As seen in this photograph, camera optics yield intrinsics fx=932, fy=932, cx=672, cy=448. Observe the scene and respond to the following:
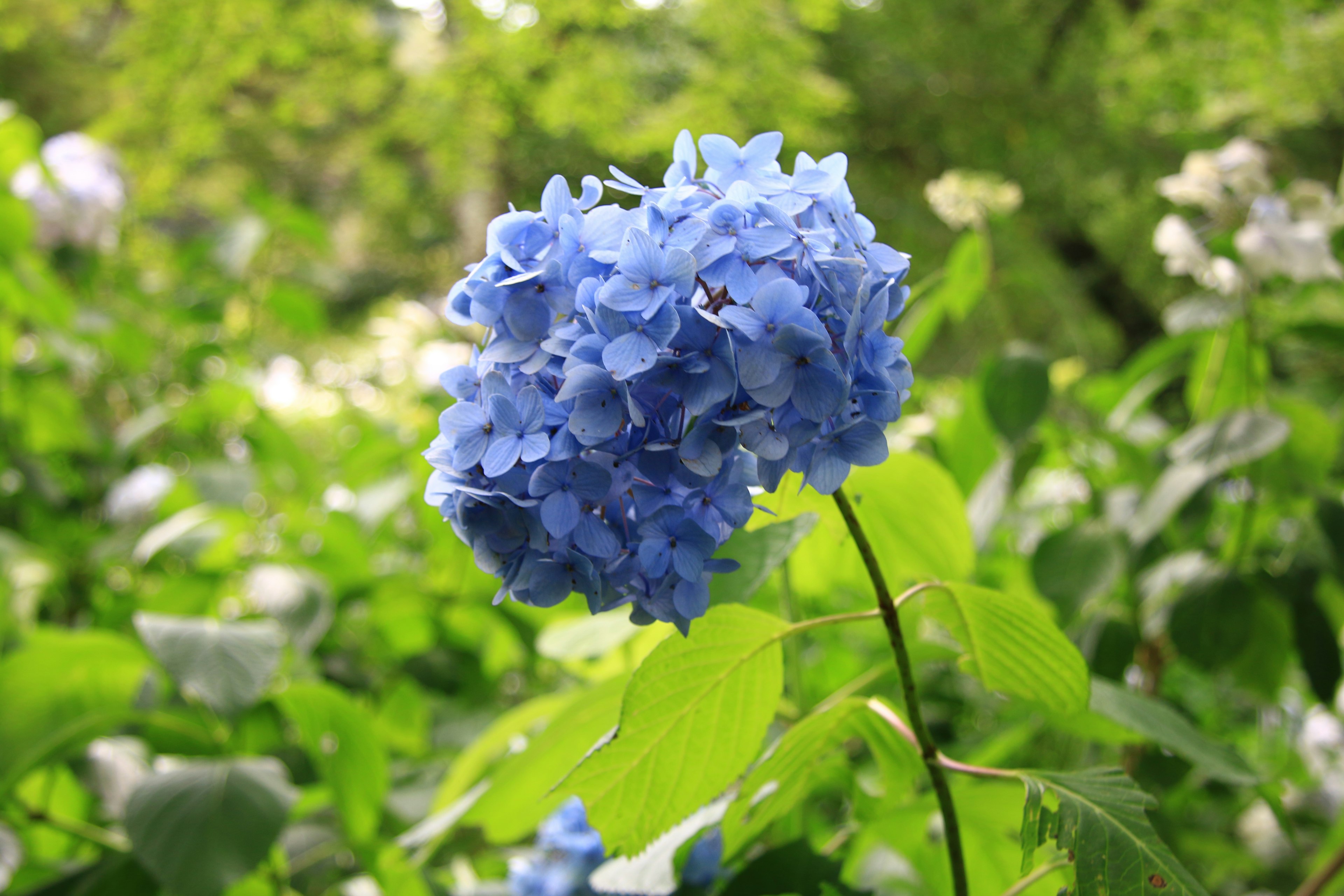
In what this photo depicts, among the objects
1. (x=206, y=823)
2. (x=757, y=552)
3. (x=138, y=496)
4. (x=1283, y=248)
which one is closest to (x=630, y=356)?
(x=757, y=552)

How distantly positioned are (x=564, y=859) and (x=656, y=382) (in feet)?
2.01

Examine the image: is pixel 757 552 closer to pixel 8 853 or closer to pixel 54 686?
pixel 54 686

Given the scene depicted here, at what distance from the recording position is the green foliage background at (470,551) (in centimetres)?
72

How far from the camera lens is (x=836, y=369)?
0.39 metres

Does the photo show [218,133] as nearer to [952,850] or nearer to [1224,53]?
[1224,53]

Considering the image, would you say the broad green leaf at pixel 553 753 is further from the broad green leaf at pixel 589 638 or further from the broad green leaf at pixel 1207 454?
the broad green leaf at pixel 1207 454

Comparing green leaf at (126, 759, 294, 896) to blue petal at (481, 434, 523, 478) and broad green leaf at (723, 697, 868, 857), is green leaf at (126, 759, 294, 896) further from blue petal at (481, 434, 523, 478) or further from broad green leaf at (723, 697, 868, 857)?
blue petal at (481, 434, 523, 478)

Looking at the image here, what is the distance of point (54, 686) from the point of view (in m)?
0.89

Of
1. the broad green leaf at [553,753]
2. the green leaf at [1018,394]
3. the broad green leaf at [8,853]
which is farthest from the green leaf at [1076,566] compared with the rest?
the broad green leaf at [8,853]

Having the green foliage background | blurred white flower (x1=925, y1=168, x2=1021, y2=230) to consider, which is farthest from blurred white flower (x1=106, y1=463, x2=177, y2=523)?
blurred white flower (x1=925, y1=168, x2=1021, y2=230)

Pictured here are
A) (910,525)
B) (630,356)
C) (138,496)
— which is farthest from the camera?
(138,496)

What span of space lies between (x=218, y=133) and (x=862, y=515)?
2742 millimetres

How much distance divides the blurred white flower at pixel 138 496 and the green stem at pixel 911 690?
1.47 meters

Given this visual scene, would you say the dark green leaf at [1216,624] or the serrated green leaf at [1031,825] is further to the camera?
the dark green leaf at [1216,624]
